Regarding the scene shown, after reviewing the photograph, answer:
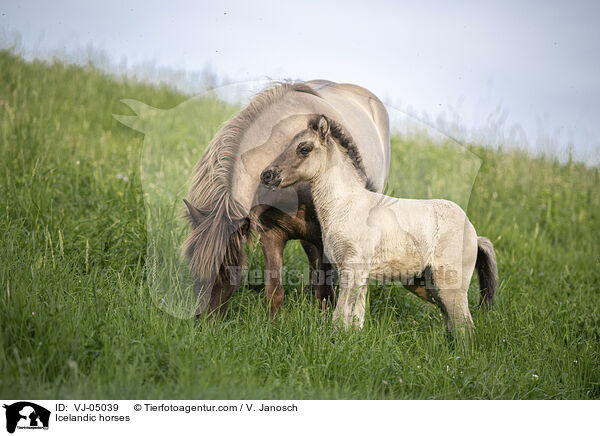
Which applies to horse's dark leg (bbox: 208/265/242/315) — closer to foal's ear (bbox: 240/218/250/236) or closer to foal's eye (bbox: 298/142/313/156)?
foal's ear (bbox: 240/218/250/236)

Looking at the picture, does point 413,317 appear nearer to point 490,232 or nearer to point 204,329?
point 204,329

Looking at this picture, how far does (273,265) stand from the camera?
414 centimetres

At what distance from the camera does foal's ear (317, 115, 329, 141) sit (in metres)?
3.49

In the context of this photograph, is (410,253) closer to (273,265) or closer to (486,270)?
(486,270)

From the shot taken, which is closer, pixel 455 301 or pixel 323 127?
pixel 323 127

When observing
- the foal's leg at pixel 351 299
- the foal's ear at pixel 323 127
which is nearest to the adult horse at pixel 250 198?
the foal's ear at pixel 323 127

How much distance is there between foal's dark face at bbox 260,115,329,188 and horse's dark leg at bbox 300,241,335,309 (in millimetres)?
1110

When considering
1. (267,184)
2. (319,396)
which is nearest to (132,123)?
(267,184)

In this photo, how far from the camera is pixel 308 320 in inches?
158

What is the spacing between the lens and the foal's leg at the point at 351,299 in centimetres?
354

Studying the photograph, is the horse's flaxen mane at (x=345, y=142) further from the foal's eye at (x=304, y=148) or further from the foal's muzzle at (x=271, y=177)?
the foal's muzzle at (x=271, y=177)

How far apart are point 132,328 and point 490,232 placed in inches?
196

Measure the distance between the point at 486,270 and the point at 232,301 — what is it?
2122 millimetres
